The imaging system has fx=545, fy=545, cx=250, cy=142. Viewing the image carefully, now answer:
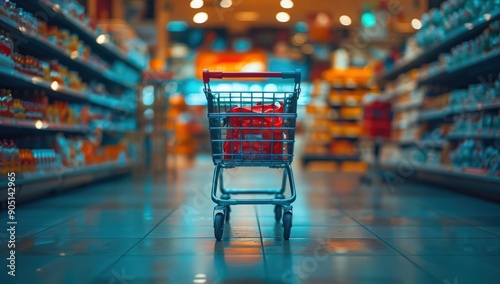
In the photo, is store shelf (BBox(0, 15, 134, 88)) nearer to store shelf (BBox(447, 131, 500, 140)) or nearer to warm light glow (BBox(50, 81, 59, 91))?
warm light glow (BBox(50, 81, 59, 91))

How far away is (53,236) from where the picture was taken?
3.45 m

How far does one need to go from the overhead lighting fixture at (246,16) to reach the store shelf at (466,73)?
10304 millimetres

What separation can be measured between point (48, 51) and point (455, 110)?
4.70 m

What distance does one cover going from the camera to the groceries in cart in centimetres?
347

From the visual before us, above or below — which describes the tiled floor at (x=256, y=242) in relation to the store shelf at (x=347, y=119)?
below

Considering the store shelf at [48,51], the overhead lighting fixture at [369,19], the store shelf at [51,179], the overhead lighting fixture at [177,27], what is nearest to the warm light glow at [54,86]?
the store shelf at [48,51]

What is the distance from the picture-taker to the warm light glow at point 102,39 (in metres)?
7.16

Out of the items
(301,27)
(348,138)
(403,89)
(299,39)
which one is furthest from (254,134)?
(299,39)

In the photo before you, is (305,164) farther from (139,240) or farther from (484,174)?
Result: (139,240)

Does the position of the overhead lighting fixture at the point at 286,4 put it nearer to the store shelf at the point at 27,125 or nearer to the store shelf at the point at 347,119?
the store shelf at the point at 347,119

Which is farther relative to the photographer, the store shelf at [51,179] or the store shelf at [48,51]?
the store shelf at [51,179]

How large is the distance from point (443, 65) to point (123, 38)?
4951 millimetres

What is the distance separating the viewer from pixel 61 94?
259 inches

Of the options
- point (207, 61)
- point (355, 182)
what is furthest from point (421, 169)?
point (207, 61)
